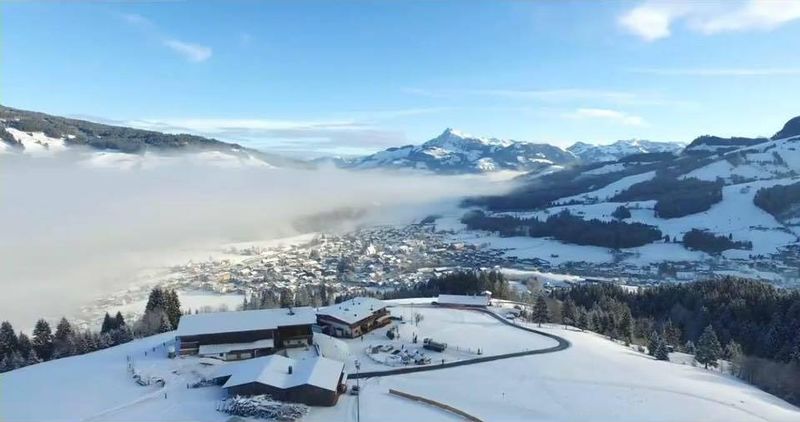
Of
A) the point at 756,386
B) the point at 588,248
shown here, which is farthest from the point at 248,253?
the point at 756,386

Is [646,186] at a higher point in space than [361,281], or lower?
higher

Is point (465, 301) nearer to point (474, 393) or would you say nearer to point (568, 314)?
point (568, 314)

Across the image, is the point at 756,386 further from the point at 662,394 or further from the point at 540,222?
the point at 540,222

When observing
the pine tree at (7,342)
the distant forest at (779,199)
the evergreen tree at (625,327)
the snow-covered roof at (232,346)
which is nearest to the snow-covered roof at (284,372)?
the snow-covered roof at (232,346)

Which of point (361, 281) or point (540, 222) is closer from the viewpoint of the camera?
point (361, 281)

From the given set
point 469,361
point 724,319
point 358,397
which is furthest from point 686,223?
point 358,397

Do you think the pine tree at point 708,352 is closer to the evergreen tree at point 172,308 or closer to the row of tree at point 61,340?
the row of tree at point 61,340
